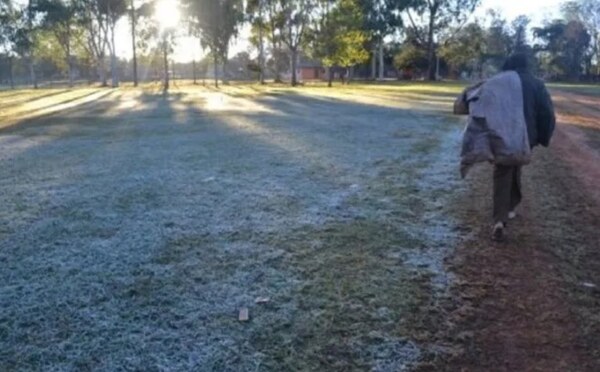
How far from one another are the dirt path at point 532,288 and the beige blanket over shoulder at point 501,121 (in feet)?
2.50

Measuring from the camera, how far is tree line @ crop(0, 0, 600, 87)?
47.5 meters

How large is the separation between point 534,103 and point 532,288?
186 centimetres

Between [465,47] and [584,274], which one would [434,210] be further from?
[465,47]

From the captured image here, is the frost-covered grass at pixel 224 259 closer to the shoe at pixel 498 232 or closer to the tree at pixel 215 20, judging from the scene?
the shoe at pixel 498 232

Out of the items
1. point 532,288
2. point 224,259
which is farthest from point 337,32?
point 532,288

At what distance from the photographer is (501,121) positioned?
489cm

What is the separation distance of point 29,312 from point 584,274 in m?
3.84

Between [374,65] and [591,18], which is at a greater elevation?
[591,18]

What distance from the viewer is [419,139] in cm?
1207

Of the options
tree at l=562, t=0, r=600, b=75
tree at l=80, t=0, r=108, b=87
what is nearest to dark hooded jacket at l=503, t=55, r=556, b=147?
tree at l=80, t=0, r=108, b=87

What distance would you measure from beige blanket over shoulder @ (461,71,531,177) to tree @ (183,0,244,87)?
49179 millimetres

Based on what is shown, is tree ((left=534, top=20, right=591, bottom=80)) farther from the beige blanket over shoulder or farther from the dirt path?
the beige blanket over shoulder

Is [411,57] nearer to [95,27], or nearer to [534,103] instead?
[95,27]

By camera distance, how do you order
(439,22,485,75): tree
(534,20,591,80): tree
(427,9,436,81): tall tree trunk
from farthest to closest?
1. (534,20,591,80): tree
2. (427,9,436,81): tall tree trunk
3. (439,22,485,75): tree
